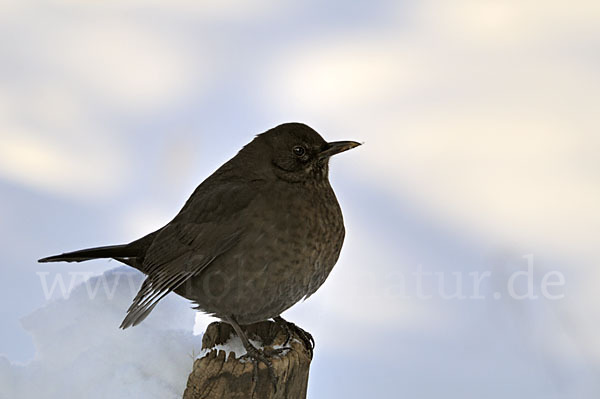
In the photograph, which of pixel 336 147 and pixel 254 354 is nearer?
pixel 254 354

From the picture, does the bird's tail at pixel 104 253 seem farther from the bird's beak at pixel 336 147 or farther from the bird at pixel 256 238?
the bird's beak at pixel 336 147

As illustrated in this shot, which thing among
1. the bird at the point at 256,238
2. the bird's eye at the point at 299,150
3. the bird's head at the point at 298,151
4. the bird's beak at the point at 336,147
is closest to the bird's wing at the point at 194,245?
the bird at the point at 256,238

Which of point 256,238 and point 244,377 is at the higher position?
point 256,238

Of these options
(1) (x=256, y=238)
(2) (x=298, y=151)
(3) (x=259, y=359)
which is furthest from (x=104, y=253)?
(2) (x=298, y=151)

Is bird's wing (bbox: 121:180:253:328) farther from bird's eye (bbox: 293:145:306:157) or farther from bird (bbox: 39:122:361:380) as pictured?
bird's eye (bbox: 293:145:306:157)

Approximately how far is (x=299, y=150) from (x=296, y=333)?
1.23 m

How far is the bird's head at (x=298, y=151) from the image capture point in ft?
16.7

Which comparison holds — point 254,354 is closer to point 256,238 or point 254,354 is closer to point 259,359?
point 259,359

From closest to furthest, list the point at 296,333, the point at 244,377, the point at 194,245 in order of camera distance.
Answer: the point at 244,377
the point at 194,245
the point at 296,333

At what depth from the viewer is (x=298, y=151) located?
16.7 feet

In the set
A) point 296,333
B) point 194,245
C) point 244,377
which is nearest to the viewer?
point 244,377

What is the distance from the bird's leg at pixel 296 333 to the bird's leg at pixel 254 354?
0.39 meters

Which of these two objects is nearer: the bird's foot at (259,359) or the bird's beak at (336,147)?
the bird's foot at (259,359)

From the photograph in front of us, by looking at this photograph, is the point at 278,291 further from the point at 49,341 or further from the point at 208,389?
the point at 49,341
